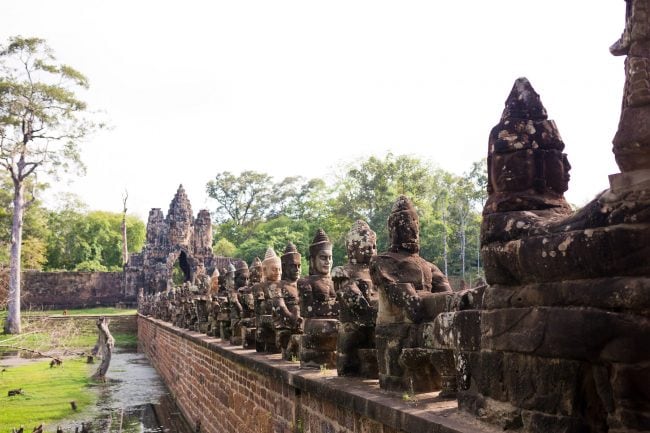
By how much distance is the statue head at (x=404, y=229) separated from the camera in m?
5.35

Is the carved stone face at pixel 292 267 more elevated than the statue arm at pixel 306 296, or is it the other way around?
the carved stone face at pixel 292 267

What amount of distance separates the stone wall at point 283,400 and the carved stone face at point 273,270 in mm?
1154

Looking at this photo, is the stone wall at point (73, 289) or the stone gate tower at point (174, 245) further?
the stone wall at point (73, 289)

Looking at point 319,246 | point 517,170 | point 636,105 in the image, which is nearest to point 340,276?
point 319,246

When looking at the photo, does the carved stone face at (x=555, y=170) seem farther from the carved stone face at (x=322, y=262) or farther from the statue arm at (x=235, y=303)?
the statue arm at (x=235, y=303)

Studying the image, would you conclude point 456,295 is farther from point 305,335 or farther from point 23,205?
point 23,205

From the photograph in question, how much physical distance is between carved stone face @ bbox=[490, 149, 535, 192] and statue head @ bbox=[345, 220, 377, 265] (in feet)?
9.30

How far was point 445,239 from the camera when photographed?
38.4 m

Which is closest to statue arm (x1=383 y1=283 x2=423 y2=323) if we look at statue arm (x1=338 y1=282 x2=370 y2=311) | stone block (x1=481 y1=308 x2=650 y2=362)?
statue arm (x1=338 y1=282 x2=370 y2=311)

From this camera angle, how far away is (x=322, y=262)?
7.42 m

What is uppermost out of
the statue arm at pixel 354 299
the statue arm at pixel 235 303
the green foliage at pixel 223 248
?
the green foliage at pixel 223 248

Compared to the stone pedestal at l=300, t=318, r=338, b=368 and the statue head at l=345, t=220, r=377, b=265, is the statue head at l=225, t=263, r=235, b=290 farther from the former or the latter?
the statue head at l=345, t=220, r=377, b=265

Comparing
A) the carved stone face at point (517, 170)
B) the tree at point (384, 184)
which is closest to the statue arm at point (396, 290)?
the carved stone face at point (517, 170)

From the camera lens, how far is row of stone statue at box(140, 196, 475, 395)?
183 inches
